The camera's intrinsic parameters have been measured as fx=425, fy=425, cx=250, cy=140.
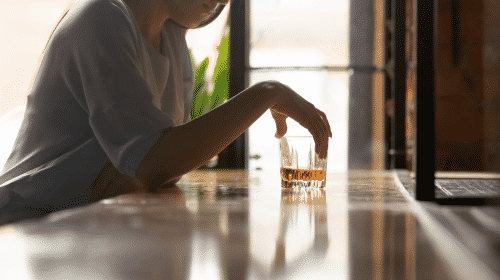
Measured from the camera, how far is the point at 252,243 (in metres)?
0.28

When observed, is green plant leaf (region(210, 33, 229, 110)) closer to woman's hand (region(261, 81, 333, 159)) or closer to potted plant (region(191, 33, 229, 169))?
potted plant (region(191, 33, 229, 169))

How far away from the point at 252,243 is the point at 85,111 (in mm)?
604

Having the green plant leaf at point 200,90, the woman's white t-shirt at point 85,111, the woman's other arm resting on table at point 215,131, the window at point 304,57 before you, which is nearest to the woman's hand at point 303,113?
the woman's other arm resting on table at point 215,131

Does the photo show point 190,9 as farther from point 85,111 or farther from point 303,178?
point 303,178

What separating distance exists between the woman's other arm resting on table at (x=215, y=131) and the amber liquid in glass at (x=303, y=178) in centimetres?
3

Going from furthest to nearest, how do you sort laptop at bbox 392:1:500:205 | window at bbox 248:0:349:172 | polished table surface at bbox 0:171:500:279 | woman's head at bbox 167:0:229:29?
window at bbox 248:0:349:172 → woman's head at bbox 167:0:229:29 → laptop at bbox 392:1:500:205 → polished table surface at bbox 0:171:500:279

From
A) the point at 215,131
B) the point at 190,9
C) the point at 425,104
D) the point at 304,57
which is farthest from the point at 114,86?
the point at 304,57

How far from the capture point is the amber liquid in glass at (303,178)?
2.20 feet

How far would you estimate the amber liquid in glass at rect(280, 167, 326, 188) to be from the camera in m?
0.67

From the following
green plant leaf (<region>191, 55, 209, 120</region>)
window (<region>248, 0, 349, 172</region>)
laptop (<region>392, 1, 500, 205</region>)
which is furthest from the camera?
window (<region>248, 0, 349, 172</region>)

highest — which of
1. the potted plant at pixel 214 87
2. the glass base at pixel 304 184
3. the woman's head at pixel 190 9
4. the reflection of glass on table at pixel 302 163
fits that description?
the woman's head at pixel 190 9

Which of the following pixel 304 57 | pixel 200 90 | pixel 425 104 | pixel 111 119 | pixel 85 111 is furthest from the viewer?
pixel 304 57

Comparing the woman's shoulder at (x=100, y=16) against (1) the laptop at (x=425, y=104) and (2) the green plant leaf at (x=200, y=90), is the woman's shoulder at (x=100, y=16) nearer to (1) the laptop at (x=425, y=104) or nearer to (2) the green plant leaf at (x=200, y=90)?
(1) the laptop at (x=425, y=104)

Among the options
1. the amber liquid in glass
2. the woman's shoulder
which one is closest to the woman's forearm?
the amber liquid in glass
